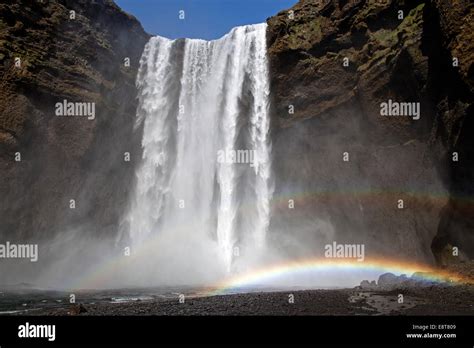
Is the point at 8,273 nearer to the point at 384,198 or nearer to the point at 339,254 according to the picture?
the point at 339,254

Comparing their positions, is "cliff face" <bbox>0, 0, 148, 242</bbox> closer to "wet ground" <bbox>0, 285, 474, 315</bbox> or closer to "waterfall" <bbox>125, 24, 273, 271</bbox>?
"waterfall" <bbox>125, 24, 273, 271</bbox>

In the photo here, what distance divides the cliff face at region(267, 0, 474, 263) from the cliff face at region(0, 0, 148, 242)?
1585 centimetres

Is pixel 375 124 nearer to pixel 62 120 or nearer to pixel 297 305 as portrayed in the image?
pixel 297 305

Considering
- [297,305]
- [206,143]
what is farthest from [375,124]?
[297,305]

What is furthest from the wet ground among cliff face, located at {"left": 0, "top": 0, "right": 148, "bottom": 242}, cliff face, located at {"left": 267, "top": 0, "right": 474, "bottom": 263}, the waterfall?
the waterfall

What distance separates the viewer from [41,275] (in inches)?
1459

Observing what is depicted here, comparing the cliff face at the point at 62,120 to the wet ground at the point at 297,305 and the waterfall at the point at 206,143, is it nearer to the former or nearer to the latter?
the waterfall at the point at 206,143

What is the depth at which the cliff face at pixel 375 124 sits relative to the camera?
28.9 meters

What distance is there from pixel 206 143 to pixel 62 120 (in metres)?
14.2

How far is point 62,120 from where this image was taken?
39.1 metres

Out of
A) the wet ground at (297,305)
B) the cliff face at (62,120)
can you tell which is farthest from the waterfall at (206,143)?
the wet ground at (297,305)

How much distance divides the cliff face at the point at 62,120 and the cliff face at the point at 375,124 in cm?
1585

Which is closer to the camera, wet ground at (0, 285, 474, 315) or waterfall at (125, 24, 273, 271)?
wet ground at (0, 285, 474, 315)

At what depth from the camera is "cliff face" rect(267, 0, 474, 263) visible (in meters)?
28.9
